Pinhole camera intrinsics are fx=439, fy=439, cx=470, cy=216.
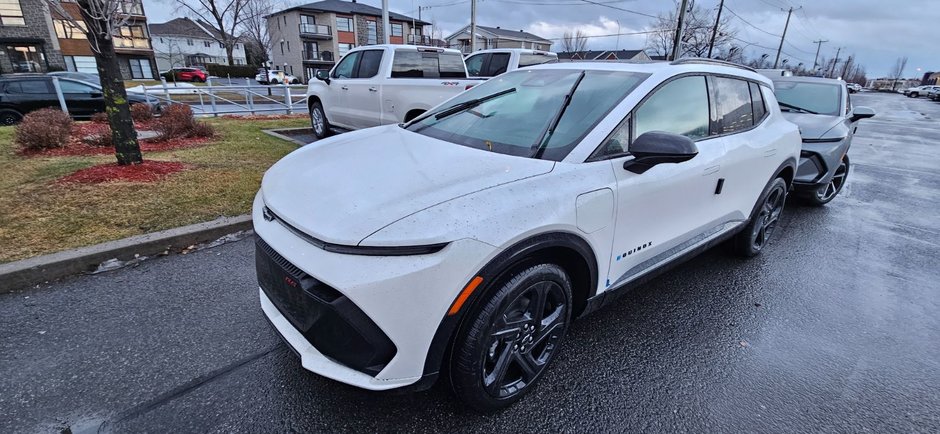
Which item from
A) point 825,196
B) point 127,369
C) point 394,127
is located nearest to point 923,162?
point 825,196

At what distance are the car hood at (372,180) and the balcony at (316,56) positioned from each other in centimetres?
5646

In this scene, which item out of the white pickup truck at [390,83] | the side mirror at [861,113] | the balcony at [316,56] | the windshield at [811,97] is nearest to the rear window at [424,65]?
the white pickup truck at [390,83]

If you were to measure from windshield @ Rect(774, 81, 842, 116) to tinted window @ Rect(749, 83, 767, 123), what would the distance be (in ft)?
12.3

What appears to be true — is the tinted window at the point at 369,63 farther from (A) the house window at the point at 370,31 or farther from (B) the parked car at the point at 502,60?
(A) the house window at the point at 370,31

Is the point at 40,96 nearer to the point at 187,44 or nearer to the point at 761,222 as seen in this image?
the point at 761,222

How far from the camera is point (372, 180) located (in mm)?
2059

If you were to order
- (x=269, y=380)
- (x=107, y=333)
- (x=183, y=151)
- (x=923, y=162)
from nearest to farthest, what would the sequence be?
(x=269, y=380)
(x=107, y=333)
(x=183, y=151)
(x=923, y=162)

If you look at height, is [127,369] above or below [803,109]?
below

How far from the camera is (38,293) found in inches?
122

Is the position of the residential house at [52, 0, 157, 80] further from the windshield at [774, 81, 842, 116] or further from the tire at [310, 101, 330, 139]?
the windshield at [774, 81, 842, 116]

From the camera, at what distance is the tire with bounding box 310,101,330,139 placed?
32.0 feet

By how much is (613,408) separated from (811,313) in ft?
6.91

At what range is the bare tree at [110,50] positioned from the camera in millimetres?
4871

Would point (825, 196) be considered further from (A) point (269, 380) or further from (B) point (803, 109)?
(A) point (269, 380)
